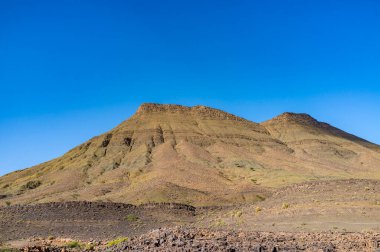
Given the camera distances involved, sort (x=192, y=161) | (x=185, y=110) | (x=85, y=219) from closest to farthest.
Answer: (x=85, y=219)
(x=192, y=161)
(x=185, y=110)

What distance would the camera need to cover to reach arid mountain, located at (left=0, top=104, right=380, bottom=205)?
6788 centimetres

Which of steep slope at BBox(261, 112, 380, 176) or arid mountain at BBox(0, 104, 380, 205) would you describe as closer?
arid mountain at BBox(0, 104, 380, 205)

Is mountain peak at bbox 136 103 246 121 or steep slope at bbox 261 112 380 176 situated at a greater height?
mountain peak at bbox 136 103 246 121

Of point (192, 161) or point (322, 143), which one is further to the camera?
point (322, 143)

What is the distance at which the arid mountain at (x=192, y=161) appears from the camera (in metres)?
67.9

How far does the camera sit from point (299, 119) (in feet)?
462

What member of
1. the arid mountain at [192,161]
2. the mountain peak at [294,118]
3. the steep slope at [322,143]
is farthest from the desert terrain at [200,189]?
the mountain peak at [294,118]

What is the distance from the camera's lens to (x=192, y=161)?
88.1m

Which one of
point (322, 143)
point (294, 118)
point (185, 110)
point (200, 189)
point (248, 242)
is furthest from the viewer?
point (294, 118)

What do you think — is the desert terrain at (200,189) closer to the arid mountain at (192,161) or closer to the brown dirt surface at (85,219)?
the brown dirt surface at (85,219)

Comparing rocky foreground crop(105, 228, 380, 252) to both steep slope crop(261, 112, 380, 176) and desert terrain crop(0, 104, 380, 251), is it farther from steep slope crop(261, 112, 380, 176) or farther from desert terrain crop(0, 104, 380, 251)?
steep slope crop(261, 112, 380, 176)

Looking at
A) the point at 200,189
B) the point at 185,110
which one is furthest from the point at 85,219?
the point at 185,110

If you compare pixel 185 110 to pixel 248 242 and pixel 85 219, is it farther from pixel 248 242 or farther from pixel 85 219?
pixel 248 242

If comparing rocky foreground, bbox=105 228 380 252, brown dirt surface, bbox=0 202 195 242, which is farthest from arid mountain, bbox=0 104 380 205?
rocky foreground, bbox=105 228 380 252
